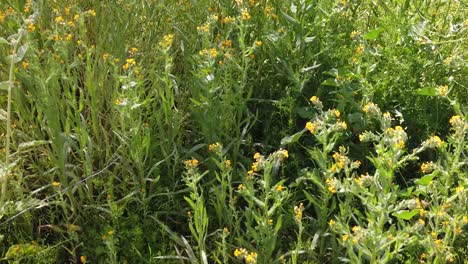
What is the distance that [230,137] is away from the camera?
2666mm

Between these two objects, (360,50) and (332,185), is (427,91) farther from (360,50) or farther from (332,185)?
(332,185)

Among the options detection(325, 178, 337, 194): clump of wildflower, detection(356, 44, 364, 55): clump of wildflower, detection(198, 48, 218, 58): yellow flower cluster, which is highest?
detection(198, 48, 218, 58): yellow flower cluster

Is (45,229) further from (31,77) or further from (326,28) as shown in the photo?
(326,28)

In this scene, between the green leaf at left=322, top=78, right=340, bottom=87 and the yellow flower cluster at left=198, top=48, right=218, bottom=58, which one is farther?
the green leaf at left=322, top=78, right=340, bottom=87

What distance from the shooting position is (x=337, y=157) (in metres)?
2.26

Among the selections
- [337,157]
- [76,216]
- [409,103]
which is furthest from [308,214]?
[76,216]

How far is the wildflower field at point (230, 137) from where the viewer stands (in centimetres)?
224

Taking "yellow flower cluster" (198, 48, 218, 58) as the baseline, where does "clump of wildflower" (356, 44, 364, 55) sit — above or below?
below

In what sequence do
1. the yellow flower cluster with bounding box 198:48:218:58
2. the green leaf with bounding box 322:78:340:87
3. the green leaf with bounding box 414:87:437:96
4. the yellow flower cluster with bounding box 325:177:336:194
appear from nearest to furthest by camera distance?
the yellow flower cluster with bounding box 325:177:336:194, the yellow flower cluster with bounding box 198:48:218:58, the green leaf with bounding box 414:87:437:96, the green leaf with bounding box 322:78:340:87

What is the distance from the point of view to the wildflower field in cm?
224

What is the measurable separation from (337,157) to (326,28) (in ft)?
3.19

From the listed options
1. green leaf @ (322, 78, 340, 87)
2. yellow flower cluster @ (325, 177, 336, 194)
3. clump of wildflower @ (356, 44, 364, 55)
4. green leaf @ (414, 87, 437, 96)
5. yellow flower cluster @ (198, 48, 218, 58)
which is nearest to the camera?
yellow flower cluster @ (325, 177, 336, 194)

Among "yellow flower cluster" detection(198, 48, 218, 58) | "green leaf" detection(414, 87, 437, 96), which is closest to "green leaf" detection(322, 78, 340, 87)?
"green leaf" detection(414, 87, 437, 96)

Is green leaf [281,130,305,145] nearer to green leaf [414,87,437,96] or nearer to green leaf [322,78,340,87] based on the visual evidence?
green leaf [322,78,340,87]
